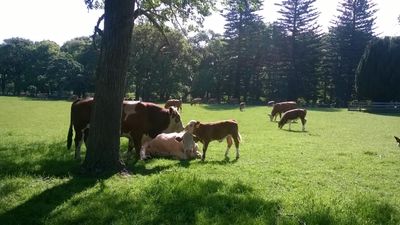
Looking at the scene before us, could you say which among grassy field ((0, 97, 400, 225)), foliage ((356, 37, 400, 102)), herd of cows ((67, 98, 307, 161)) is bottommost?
grassy field ((0, 97, 400, 225))

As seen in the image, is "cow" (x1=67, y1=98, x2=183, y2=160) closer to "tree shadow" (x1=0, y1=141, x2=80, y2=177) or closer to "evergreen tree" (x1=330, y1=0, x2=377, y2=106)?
"tree shadow" (x1=0, y1=141, x2=80, y2=177)

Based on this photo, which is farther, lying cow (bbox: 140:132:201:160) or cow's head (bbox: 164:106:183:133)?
cow's head (bbox: 164:106:183:133)

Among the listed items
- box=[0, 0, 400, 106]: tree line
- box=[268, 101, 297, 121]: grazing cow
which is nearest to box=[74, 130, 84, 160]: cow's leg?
box=[268, 101, 297, 121]: grazing cow

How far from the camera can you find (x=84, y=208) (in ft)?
21.3

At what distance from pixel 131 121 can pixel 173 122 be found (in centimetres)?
192

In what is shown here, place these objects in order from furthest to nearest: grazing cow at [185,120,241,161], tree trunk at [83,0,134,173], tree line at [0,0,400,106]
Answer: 1. tree line at [0,0,400,106]
2. grazing cow at [185,120,241,161]
3. tree trunk at [83,0,134,173]

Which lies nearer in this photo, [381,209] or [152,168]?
[381,209]

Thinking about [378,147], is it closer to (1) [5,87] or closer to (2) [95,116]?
(2) [95,116]

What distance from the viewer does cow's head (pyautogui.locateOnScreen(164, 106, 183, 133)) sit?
44.0 ft

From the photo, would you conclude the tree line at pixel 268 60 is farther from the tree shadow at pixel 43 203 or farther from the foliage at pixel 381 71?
the tree shadow at pixel 43 203

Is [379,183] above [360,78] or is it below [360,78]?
below

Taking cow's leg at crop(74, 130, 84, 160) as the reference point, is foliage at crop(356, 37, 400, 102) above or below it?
above

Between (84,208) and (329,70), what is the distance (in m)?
71.3

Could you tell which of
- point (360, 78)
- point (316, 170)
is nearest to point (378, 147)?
point (316, 170)
